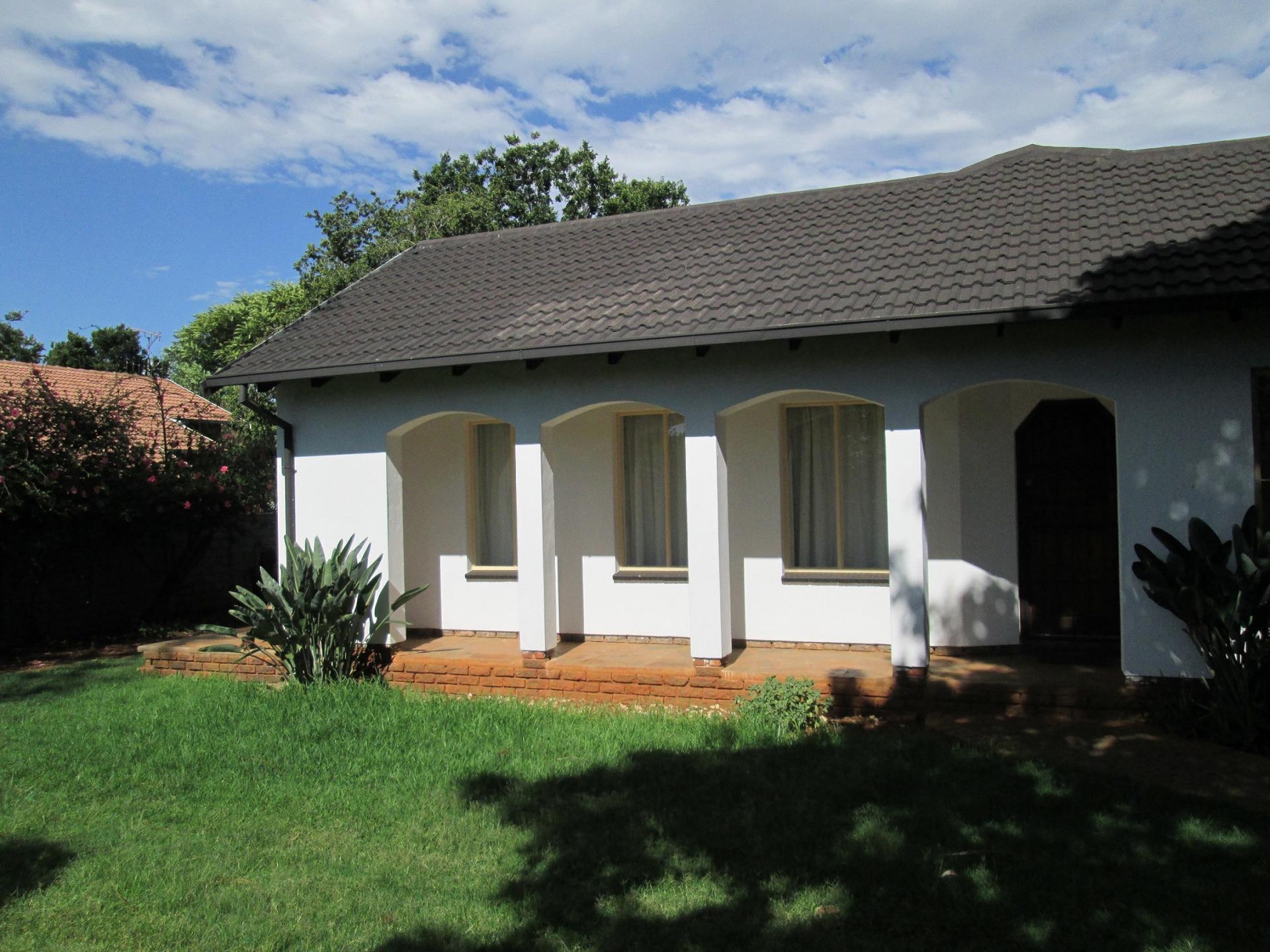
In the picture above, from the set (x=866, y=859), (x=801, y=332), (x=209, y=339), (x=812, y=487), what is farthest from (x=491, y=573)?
(x=209, y=339)

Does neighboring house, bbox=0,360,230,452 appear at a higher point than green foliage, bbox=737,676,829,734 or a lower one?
higher

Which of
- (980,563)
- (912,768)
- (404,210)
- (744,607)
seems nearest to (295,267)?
(404,210)

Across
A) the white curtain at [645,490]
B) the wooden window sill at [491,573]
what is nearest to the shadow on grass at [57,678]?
the wooden window sill at [491,573]

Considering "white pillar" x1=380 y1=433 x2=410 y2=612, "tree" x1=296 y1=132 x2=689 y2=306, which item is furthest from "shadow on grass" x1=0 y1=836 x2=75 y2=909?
"tree" x1=296 y1=132 x2=689 y2=306

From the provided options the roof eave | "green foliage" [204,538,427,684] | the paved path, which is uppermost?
the roof eave

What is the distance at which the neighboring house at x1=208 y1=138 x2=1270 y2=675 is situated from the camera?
7.71m

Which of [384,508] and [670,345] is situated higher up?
[670,345]

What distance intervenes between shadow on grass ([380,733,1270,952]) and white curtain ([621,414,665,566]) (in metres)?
4.00

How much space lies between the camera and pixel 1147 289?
7336 millimetres

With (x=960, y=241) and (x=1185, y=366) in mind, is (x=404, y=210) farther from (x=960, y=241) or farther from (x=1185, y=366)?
(x=1185, y=366)

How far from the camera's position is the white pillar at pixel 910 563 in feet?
26.7

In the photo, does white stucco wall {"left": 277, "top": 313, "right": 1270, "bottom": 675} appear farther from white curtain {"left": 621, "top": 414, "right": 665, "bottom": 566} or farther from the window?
white curtain {"left": 621, "top": 414, "right": 665, "bottom": 566}

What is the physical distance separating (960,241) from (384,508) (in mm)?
6406

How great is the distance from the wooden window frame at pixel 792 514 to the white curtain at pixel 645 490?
1358 mm
